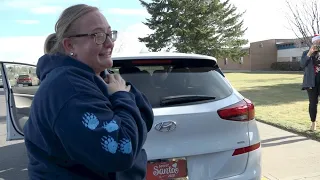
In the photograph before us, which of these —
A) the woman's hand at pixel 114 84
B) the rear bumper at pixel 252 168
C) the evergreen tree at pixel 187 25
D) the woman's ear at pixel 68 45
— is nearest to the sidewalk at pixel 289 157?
the rear bumper at pixel 252 168

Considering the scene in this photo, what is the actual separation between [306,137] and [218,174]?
456 centimetres

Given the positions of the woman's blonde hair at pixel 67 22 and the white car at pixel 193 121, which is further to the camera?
the white car at pixel 193 121

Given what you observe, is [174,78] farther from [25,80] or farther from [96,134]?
[25,80]

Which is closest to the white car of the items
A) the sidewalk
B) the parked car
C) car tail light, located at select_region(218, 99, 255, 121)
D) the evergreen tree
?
car tail light, located at select_region(218, 99, 255, 121)

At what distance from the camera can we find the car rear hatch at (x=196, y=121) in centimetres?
282

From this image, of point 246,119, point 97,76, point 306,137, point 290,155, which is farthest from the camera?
point 306,137

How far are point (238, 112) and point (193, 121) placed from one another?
44 centimetres

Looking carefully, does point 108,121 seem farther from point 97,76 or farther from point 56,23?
point 56,23

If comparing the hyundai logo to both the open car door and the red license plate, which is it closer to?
the red license plate

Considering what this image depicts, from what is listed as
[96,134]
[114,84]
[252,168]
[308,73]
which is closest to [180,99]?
[252,168]

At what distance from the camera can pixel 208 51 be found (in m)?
43.2

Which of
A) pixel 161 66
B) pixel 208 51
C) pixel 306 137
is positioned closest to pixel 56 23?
pixel 161 66

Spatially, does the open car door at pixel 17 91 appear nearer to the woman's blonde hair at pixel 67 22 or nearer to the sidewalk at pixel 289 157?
the woman's blonde hair at pixel 67 22

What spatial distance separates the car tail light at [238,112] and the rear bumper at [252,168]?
1.08ft
